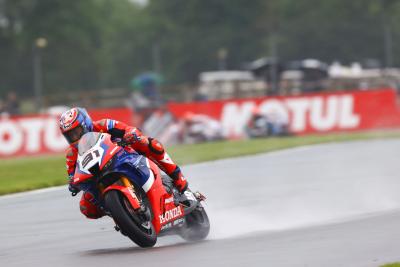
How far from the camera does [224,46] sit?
75.9 metres

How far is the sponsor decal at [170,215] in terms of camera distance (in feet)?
29.4

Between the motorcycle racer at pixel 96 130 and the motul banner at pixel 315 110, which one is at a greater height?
the motorcycle racer at pixel 96 130

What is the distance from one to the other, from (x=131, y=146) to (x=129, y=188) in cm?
76

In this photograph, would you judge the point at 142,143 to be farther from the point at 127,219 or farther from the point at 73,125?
the point at 127,219

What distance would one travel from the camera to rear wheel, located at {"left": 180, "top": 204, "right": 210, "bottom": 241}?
9422mm

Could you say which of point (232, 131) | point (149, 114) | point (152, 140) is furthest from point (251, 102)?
point (152, 140)

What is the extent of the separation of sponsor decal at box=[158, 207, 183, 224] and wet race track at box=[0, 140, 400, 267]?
0.75 ft

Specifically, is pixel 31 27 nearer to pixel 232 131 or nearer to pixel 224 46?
pixel 224 46

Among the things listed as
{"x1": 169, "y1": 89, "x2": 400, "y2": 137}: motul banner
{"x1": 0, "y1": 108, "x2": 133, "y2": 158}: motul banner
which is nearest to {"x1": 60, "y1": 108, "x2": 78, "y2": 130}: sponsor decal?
{"x1": 0, "y1": 108, "x2": 133, "y2": 158}: motul banner

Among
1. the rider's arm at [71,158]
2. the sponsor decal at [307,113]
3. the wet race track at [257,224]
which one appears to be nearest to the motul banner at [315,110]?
the sponsor decal at [307,113]

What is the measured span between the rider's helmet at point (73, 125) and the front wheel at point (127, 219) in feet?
2.28

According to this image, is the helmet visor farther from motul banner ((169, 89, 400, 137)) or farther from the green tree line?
the green tree line

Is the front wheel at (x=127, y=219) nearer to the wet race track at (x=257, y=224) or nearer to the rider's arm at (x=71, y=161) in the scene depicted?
the wet race track at (x=257, y=224)

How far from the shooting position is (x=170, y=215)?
358 inches
